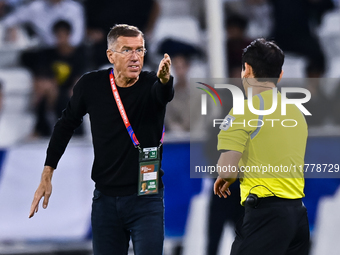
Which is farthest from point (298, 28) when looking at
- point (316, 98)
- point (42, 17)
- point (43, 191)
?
point (43, 191)

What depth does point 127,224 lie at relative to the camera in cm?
289

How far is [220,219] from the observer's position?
4715 mm

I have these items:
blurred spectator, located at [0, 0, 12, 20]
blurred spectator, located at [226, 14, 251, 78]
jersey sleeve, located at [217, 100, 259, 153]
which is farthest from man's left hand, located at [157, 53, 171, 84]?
blurred spectator, located at [0, 0, 12, 20]

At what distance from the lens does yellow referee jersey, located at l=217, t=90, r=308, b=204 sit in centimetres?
256

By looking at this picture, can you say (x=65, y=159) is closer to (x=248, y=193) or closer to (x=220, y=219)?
(x=220, y=219)

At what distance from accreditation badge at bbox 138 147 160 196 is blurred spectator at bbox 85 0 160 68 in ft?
9.05

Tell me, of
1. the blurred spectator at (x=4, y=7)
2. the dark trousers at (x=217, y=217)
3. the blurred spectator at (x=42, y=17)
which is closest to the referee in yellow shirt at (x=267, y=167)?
the dark trousers at (x=217, y=217)

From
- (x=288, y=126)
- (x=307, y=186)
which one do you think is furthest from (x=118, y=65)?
(x=307, y=186)

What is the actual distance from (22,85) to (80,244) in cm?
194

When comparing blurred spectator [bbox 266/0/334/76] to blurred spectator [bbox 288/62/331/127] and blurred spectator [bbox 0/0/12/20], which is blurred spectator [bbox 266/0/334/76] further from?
blurred spectator [bbox 0/0/12/20]

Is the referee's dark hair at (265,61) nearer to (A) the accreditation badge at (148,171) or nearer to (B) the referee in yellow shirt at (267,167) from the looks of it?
(B) the referee in yellow shirt at (267,167)

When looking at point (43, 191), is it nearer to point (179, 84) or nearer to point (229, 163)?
point (229, 163)

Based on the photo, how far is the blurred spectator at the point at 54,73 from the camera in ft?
16.9

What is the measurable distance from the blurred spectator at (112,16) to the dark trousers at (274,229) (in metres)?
3.23
